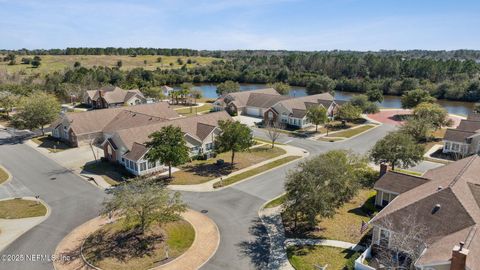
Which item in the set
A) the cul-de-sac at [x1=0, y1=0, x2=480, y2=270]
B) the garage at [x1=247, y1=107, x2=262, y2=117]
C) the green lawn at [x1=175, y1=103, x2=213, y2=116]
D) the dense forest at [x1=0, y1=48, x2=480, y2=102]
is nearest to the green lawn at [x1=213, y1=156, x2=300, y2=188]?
the cul-de-sac at [x1=0, y1=0, x2=480, y2=270]

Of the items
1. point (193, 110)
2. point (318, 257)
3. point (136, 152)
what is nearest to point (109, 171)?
point (136, 152)

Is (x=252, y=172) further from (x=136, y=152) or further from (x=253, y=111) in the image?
(x=253, y=111)

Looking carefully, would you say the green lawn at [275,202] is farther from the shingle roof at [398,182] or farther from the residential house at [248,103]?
the residential house at [248,103]

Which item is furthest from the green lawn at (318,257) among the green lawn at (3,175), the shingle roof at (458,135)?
the green lawn at (3,175)

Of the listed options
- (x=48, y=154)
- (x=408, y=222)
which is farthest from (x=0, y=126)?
(x=408, y=222)

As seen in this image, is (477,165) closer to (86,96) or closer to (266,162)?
(266,162)
